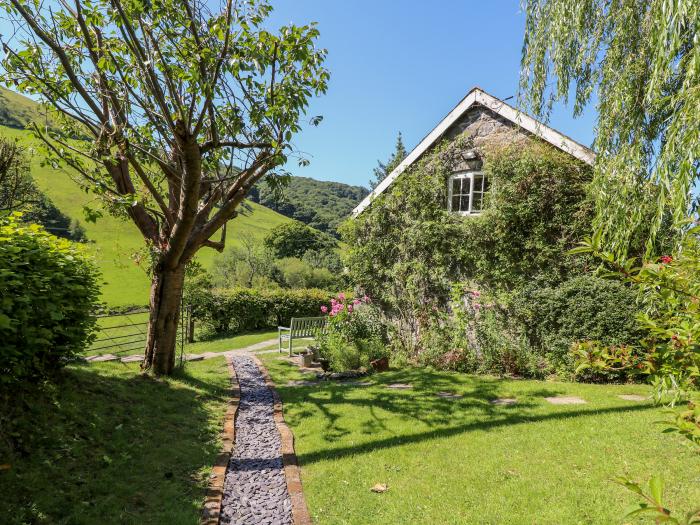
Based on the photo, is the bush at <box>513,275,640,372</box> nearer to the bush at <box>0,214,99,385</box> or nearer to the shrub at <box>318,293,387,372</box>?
the shrub at <box>318,293,387,372</box>

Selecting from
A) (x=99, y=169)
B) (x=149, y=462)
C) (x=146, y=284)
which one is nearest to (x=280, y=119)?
(x=99, y=169)

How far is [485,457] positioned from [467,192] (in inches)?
285

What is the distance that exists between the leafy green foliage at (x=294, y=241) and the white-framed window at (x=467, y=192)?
47.1m

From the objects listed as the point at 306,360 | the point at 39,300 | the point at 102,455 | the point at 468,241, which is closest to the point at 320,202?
the point at 306,360

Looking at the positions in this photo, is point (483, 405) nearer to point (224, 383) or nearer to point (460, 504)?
point (460, 504)

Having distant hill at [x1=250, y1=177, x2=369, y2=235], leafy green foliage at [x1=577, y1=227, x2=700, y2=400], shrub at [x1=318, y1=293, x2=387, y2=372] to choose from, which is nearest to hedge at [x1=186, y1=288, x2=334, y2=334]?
shrub at [x1=318, y1=293, x2=387, y2=372]

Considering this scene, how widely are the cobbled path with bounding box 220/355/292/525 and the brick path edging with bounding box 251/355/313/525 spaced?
52mm

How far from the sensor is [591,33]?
6.38 m

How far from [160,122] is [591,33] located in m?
7.13

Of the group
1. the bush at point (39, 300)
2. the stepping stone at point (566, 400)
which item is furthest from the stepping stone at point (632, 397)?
the bush at point (39, 300)

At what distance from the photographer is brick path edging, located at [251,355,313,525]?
3627 millimetres

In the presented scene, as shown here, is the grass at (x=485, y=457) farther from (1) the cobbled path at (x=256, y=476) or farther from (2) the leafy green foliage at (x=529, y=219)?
(2) the leafy green foliage at (x=529, y=219)

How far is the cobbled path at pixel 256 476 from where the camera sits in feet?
12.1

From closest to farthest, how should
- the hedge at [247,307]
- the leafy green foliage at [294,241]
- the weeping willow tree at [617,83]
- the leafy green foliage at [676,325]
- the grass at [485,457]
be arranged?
the leafy green foliage at [676,325], the grass at [485,457], the weeping willow tree at [617,83], the hedge at [247,307], the leafy green foliage at [294,241]
